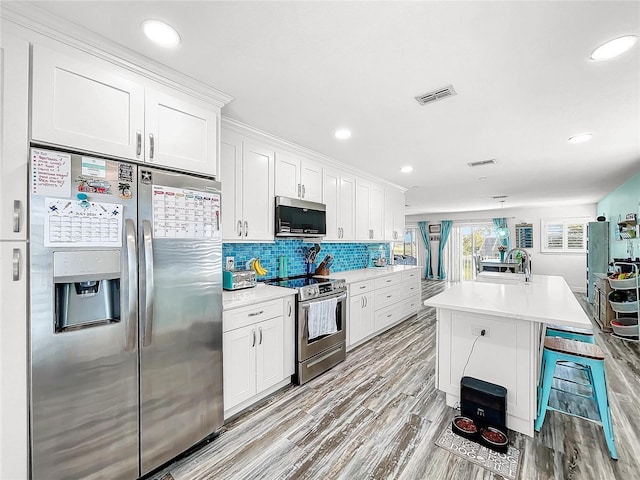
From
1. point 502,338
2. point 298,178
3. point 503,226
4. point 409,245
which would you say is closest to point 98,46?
point 298,178

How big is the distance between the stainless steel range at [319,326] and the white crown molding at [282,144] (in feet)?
4.86

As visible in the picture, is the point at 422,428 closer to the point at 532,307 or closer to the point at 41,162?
the point at 532,307

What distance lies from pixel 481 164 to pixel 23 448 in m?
4.75

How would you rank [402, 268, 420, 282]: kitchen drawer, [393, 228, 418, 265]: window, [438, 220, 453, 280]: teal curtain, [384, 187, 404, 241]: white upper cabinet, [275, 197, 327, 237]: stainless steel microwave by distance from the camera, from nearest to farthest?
[275, 197, 327, 237]: stainless steel microwave < [402, 268, 420, 282]: kitchen drawer < [384, 187, 404, 241]: white upper cabinet < [438, 220, 453, 280]: teal curtain < [393, 228, 418, 265]: window

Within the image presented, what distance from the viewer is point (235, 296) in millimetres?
2381

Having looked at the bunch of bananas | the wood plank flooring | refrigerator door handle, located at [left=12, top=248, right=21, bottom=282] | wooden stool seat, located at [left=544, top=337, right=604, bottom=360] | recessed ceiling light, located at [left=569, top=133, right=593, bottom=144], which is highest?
recessed ceiling light, located at [left=569, top=133, right=593, bottom=144]

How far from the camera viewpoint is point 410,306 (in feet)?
16.4

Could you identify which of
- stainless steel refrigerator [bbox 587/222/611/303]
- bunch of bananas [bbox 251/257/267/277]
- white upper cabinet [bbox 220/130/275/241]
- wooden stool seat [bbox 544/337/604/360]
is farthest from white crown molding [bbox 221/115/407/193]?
stainless steel refrigerator [bbox 587/222/611/303]

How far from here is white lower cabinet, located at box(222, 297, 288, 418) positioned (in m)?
2.12

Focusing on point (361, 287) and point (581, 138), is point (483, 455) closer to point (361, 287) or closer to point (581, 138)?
point (361, 287)

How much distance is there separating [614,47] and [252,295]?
280cm

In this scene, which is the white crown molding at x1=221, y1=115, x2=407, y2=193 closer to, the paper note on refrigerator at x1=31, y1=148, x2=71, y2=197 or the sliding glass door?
the paper note on refrigerator at x1=31, y1=148, x2=71, y2=197

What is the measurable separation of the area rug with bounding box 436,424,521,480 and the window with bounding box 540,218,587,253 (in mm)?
8291

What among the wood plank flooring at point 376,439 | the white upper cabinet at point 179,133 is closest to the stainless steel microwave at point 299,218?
the white upper cabinet at point 179,133
